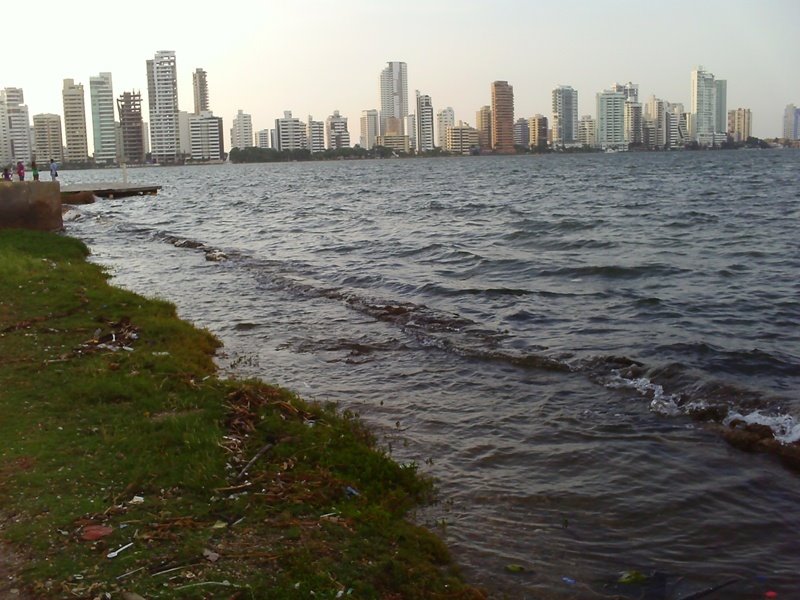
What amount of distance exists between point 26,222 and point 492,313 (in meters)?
20.2

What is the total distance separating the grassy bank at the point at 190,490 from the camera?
17.9 ft

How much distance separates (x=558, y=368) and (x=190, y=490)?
730 cm

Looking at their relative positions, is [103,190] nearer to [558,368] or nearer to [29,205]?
[29,205]

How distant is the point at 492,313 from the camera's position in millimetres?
17078

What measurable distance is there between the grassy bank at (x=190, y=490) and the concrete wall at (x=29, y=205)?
1987cm

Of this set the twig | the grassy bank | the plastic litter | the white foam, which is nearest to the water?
the white foam

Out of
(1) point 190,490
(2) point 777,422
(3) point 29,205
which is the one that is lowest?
(2) point 777,422

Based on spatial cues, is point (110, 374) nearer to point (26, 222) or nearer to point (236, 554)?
point (236, 554)

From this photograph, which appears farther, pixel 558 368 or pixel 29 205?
pixel 29 205

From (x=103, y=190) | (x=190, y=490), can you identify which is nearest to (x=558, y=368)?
(x=190, y=490)

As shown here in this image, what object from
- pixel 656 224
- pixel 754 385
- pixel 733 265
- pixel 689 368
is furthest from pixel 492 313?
pixel 656 224

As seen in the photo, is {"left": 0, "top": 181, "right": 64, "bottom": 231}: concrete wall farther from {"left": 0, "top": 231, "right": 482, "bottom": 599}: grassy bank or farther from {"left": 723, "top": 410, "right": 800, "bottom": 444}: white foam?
{"left": 723, "top": 410, "right": 800, "bottom": 444}: white foam

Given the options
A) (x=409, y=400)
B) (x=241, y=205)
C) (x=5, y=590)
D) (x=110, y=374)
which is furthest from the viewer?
(x=241, y=205)

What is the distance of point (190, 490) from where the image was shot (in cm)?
672
